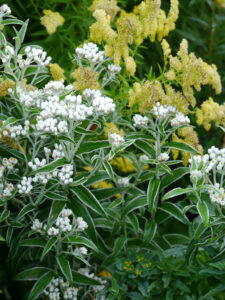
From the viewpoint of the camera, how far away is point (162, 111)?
5.46ft

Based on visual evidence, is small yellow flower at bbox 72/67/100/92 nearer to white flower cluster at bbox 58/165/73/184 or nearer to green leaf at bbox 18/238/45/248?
white flower cluster at bbox 58/165/73/184

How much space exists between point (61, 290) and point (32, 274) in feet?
0.43

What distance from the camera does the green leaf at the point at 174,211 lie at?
1.76m

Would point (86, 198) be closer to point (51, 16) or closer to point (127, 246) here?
point (127, 246)

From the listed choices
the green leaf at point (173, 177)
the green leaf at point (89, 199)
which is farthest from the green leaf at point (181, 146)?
the green leaf at point (89, 199)

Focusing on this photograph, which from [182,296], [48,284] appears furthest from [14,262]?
[182,296]

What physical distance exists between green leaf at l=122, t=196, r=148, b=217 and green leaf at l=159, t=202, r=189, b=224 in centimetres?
8

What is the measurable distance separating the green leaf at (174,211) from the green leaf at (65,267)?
41cm

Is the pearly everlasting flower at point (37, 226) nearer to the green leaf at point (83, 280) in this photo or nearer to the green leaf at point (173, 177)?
the green leaf at point (83, 280)

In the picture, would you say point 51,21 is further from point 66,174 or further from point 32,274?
point 32,274

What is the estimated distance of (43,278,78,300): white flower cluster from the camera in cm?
175

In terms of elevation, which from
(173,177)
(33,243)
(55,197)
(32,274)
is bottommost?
(32,274)

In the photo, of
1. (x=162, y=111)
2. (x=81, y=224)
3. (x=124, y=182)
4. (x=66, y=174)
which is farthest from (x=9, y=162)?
(x=162, y=111)

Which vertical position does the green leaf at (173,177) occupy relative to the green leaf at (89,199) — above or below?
above
